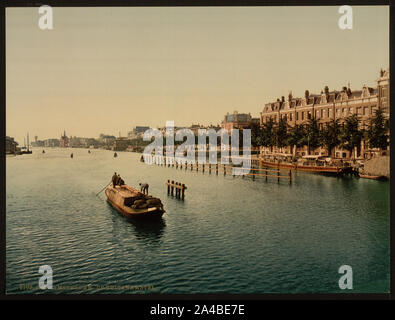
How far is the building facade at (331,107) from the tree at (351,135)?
1119 mm

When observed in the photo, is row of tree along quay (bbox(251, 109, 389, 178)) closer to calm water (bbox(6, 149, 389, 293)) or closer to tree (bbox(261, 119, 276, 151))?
tree (bbox(261, 119, 276, 151))

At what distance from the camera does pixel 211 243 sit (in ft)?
66.1

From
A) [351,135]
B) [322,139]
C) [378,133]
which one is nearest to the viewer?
[378,133]

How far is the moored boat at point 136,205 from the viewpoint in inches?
1018

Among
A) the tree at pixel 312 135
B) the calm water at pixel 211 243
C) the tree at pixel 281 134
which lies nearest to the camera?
the calm water at pixel 211 243

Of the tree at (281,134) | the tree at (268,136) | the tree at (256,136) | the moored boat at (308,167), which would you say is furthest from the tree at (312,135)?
the tree at (256,136)

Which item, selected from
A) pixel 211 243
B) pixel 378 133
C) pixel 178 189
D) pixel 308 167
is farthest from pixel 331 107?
pixel 211 243

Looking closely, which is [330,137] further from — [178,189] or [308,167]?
[178,189]

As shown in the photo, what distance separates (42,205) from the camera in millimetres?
32688

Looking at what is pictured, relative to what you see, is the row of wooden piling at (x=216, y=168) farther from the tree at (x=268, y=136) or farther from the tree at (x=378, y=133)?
the tree at (x=378, y=133)

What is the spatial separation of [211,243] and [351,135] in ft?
120
